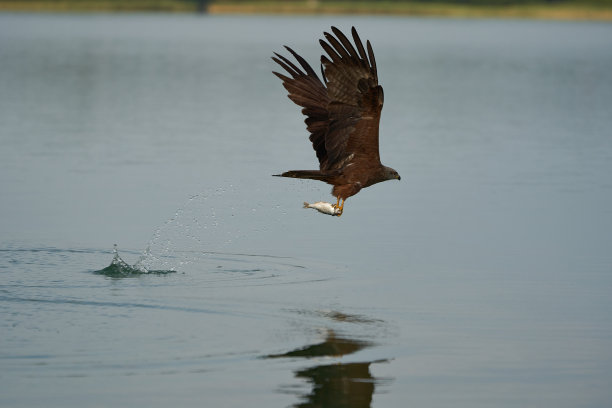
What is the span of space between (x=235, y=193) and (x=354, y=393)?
322 inches

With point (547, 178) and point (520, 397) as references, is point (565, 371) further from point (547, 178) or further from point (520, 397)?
point (547, 178)

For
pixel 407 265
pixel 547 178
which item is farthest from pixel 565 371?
pixel 547 178

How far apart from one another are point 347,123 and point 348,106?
0.75ft

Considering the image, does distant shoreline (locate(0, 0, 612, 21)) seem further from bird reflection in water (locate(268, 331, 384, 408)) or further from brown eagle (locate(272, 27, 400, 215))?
bird reflection in water (locate(268, 331, 384, 408))

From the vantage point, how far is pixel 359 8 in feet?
365

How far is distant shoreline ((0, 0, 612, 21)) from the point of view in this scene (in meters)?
114

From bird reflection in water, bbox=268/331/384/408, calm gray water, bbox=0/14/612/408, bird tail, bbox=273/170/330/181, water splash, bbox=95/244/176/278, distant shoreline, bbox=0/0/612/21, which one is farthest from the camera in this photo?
distant shoreline, bbox=0/0/612/21

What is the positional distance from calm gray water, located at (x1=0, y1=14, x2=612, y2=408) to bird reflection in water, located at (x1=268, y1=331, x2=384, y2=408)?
18 mm

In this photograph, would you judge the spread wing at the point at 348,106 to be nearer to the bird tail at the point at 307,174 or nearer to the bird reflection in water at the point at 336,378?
the bird tail at the point at 307,174

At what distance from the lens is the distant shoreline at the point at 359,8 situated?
114m

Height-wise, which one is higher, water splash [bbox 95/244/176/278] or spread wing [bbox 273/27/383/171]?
spread wing [bbox 273/27/383/171]

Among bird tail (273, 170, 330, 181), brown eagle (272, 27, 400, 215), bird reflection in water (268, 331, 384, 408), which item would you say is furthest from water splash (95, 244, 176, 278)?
bird reflection in water (268, 331, 384, 408)

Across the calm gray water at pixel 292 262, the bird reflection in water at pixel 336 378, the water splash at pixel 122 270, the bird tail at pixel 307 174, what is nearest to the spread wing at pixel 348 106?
the bird tail at pixel 307 174

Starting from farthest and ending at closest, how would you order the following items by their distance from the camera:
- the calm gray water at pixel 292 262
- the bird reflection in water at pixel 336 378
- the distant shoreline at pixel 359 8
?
the distant shoreline at pixel 359 8 < the calm gray water at pixel 292 262 < the bird reflection in water at pixel 336 378
